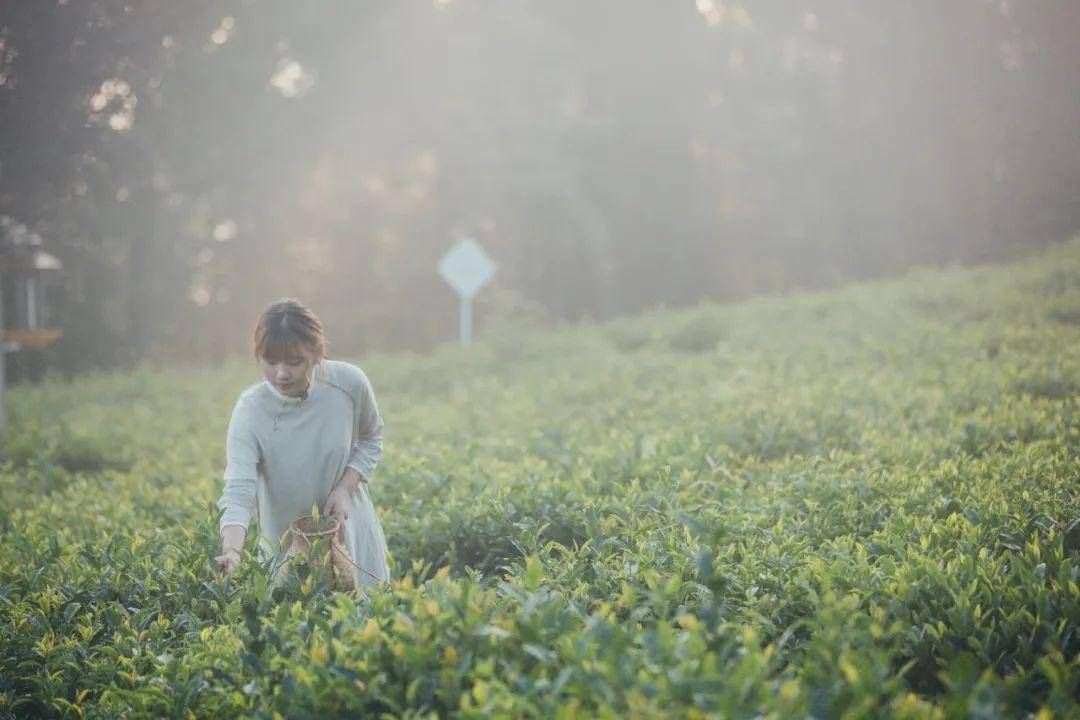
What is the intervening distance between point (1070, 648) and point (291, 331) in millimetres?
2794

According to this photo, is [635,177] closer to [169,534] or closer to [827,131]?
[827,131]

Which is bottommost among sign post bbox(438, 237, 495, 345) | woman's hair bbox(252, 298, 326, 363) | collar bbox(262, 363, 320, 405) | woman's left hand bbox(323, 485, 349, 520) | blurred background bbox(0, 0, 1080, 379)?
woman's left hand bbox(323, 485, 349, 520)

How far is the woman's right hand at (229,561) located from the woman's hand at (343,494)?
1.21 ft

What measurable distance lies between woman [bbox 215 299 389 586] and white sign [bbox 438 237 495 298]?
11.2m

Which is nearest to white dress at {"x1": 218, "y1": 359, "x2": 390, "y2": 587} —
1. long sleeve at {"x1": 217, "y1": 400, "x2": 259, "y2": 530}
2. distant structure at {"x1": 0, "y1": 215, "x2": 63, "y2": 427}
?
long sleeve at {"x1": 217, "y1": 400, "x2": 259, "y2": 530}

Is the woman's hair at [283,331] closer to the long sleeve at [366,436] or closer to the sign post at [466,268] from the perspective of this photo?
the long sleeve at [366,436]

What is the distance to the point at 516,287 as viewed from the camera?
74.0ft

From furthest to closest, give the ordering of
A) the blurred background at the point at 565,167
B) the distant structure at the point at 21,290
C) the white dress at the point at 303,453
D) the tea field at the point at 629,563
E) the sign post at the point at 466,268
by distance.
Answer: the blurred background at the point at 565,167 < the sign post at the point at 466,268 < the distant structure at the point at 21,290 < the white dress at the point at 303,453 < the tea field at the point at 629,563

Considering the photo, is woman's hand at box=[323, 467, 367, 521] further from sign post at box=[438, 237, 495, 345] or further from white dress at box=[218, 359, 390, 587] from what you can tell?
sign post at box=[438, 237, 495, 345]

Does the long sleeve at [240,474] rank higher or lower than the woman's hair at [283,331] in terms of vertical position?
lower

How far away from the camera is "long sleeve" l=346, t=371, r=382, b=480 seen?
12.4 feet

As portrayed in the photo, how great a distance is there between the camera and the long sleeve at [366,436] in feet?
12.4

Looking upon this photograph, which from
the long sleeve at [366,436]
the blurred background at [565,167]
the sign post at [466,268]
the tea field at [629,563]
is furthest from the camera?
the blurred background at [565,167]

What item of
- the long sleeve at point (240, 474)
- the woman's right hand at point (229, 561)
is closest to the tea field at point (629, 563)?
the woman's right hand at point (229, 561)
